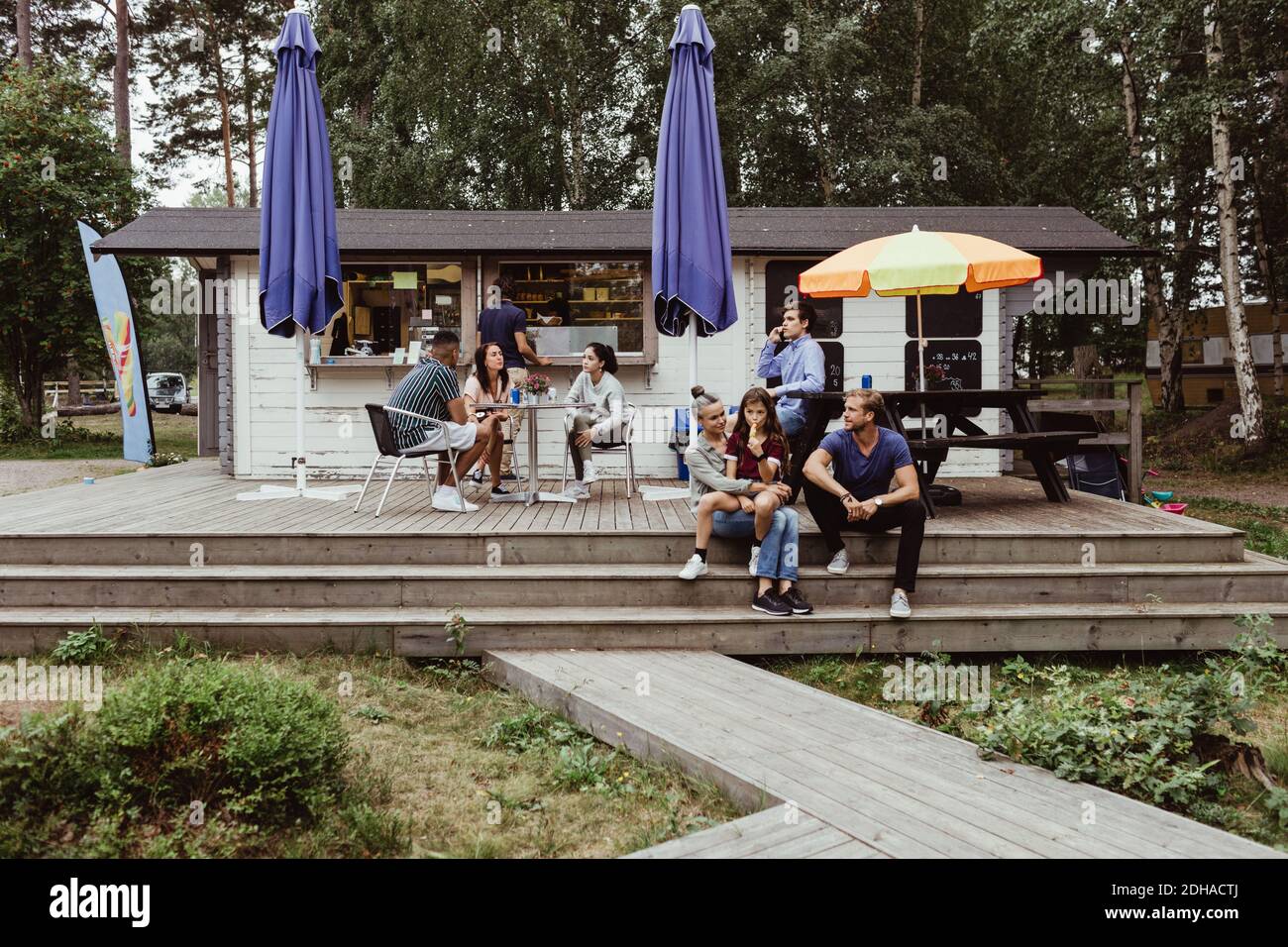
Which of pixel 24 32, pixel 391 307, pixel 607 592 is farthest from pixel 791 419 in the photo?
pixel 24 32

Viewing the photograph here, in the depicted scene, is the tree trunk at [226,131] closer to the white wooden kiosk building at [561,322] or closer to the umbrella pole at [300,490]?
the white wooden kiosk building at [561,322]

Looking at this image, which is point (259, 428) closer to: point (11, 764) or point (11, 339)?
point (11, 764)

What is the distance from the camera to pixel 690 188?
20.0 feet

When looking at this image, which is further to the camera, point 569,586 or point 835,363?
point 835,363

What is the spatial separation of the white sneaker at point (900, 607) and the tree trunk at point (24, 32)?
2282cm

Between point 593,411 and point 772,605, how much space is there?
3.26 meters

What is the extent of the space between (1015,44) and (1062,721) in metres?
13.5

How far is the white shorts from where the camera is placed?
6.44 m

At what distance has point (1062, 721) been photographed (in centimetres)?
347

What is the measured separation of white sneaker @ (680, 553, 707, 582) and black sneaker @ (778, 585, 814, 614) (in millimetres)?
456

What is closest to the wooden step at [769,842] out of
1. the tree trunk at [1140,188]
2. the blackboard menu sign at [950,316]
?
the blackboard menu sign at [950,316]

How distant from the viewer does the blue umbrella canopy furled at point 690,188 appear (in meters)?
6.12

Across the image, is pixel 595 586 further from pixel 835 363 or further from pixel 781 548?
pixel 835 363
